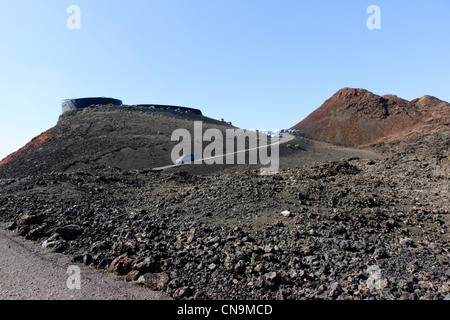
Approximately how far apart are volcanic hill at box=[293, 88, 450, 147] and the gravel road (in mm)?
51685

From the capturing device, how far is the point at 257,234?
291 inches

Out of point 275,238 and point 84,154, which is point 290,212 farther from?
point 84,154

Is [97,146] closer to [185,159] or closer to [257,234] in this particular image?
[185,159]

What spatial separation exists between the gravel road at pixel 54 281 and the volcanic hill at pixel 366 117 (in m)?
51.7

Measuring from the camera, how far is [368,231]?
7.63 metres

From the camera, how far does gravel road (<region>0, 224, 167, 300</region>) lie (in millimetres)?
5027

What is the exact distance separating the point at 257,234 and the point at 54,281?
173 inches

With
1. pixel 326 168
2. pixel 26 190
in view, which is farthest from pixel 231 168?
pixel 26 190

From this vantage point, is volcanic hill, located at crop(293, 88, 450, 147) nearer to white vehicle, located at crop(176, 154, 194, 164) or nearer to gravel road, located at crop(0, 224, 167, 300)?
white vehicle, located at crop(176, 154, 194, 164)

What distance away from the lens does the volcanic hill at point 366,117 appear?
2128 inches

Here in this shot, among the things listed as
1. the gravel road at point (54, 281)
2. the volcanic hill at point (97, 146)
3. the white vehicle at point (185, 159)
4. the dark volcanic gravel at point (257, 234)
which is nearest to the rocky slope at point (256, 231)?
the dark volcanic gravel at point (257, 234)

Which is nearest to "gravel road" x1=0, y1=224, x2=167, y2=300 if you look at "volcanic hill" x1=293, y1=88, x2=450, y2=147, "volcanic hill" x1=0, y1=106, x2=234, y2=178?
"volcanic hill" x1=0, y1=106, x2=234, y2=178

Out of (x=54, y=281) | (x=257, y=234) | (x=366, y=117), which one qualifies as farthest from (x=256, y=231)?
(x=366, y=117)
